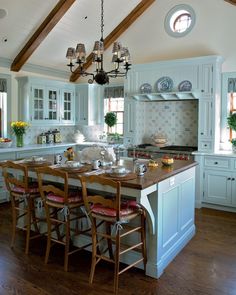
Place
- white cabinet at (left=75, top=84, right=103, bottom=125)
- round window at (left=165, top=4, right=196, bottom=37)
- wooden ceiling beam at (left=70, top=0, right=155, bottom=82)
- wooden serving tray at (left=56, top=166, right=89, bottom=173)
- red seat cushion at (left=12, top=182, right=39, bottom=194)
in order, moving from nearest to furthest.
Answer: wooden serving tray at (left=56, top=166, right=89, bottom=173) → red seat cushion at (left=12, top=182, right=39, bottom=194) → round window at (left=165, top=4, right=196, bottom=37) → wooden ceiling beam at (left=70, top=0, right=155, bottom=82) → white cabinet at (left=75, top=84, right=103, bottom=125)

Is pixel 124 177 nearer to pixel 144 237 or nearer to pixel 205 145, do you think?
pixel 144 237

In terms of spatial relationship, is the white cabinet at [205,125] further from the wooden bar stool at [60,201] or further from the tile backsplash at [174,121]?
the wooden bar stool at [60,201]

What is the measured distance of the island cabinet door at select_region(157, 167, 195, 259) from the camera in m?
3.11

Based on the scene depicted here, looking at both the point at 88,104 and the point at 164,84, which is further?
the point at 88,104

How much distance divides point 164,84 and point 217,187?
2154 millimetres

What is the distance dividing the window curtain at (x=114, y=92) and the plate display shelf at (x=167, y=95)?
2.94 ft

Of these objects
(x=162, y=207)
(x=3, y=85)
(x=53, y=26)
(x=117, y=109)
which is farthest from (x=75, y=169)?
(x=117, y=109)

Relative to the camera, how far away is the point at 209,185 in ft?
17.3

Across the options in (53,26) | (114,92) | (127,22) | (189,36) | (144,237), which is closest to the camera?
(144,237)

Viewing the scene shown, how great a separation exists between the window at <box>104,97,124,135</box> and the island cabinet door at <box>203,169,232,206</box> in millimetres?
2617

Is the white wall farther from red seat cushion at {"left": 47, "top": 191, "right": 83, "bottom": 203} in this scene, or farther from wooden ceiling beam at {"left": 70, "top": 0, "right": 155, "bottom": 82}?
red seat cushion at {"left": 47, "top": 191, "right": 83, "bottom": 203}

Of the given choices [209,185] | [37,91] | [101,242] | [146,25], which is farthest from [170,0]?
[101,242]

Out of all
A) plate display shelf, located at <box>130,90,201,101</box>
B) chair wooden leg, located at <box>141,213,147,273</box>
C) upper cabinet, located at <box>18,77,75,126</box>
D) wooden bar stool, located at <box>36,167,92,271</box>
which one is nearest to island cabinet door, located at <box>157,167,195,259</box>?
chair wooden leg, located at <box>141,213,147,273</box>

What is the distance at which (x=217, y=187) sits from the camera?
5211 millimetres
